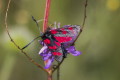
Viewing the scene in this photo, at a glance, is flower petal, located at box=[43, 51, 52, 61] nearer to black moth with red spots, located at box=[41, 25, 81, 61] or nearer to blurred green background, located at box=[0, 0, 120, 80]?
black moth with red spots, located at box=[41, 25, 81, 61]

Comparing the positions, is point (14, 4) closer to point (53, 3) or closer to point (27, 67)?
point (53, 3)

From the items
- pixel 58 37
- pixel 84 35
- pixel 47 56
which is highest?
pixel 58 37

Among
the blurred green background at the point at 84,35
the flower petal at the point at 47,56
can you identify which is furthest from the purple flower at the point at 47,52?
the blurred green background at the point at 84,35

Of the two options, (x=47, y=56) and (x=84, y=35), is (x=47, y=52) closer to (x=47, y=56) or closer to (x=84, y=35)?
(x=47, y=56)

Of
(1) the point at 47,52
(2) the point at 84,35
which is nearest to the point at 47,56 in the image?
(1) the point at 47,52

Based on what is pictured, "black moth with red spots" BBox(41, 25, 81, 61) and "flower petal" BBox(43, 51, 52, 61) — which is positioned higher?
"black moth with red spots" BBox(41, 25, 81, 61)

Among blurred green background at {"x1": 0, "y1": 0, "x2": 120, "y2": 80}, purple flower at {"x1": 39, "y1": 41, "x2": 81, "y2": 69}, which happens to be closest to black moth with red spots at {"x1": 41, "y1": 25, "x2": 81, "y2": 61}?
purple flower at {"x1": 39, "y1": 41, "x2": 81, "y2": 69}

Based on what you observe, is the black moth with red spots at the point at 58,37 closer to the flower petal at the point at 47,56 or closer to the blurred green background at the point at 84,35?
the flower petal at the point at 47,56

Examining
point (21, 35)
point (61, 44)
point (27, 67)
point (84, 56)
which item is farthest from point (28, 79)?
point (61, 44)
